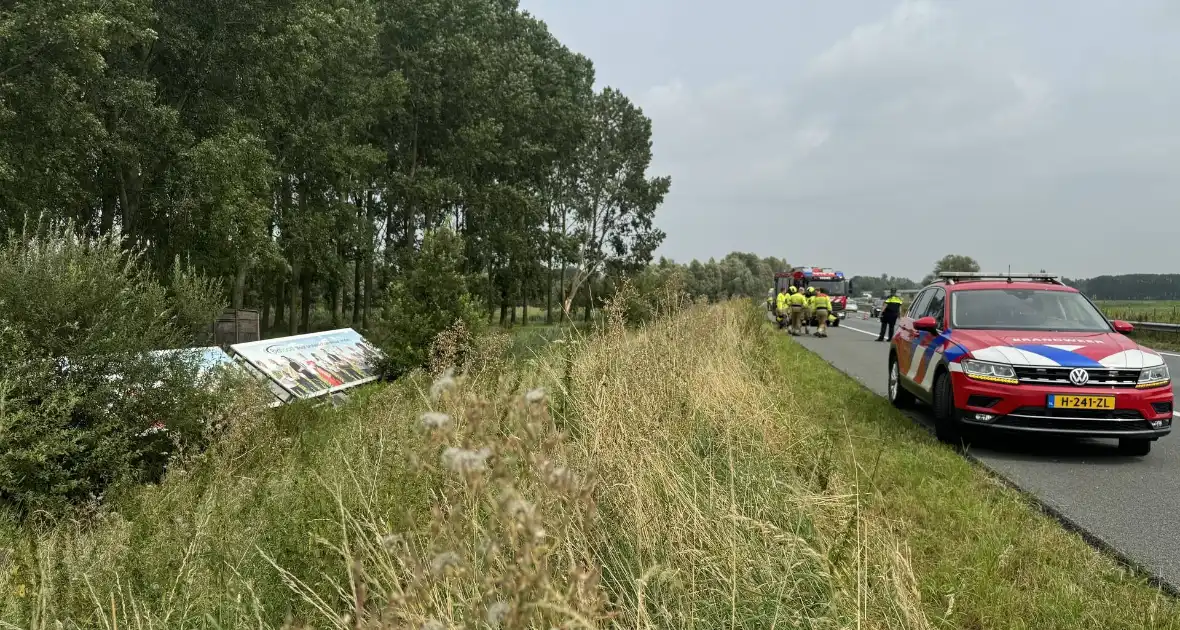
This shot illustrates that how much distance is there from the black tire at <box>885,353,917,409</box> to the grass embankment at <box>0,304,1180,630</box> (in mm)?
3106

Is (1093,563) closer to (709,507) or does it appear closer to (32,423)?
(709,507)

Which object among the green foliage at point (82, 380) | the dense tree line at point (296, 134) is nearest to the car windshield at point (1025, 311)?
the dense tree line at point (296, 134)

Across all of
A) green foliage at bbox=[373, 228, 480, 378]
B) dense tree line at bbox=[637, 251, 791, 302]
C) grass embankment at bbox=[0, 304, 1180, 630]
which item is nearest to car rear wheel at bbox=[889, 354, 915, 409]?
grass embankment at bbox=[0, 304, 1180, 630]

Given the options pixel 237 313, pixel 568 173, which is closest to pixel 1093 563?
pixel 237 313

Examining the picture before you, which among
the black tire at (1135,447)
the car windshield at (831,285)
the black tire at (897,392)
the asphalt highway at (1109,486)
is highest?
the car windshield at (831,285)

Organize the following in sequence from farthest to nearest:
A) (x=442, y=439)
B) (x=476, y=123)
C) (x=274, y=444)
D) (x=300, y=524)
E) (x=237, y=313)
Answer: (x=476, y=123) → (x=237, y=313) → (x=274, y=444) → (x=300, y=524) → (x=442, y=439)

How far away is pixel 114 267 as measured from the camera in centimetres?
750

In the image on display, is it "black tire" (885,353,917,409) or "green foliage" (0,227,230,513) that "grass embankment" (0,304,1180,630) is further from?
"black tire" (885,353,917,409)

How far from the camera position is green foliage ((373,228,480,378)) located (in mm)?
16719

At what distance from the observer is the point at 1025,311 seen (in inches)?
314

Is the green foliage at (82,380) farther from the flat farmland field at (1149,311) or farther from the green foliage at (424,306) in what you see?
the flat farmland field at (1149,311)

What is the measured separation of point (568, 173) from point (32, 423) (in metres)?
40.3

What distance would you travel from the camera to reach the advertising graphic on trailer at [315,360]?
12156mm

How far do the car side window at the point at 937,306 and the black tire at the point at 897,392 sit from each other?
954mm
